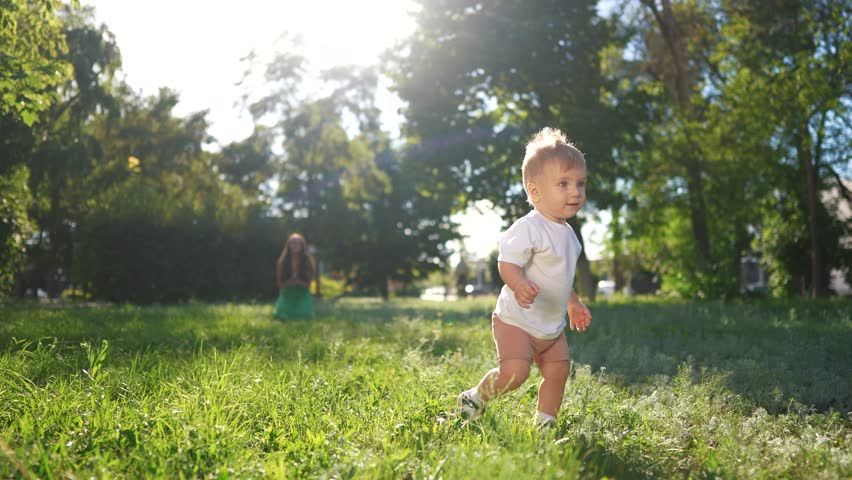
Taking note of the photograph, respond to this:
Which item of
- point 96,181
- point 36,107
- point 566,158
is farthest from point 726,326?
point 96,181

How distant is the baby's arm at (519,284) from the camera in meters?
3.55

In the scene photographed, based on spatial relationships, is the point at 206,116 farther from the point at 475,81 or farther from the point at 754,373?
the point at 754,373

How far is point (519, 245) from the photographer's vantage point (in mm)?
3787

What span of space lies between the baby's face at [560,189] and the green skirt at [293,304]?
9.17 meters

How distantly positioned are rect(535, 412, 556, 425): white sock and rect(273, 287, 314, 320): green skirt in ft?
29.9

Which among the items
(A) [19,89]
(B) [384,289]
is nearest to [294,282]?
(A) [19,89]

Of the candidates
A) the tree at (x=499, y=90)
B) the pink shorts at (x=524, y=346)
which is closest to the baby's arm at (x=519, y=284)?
the pink shorts at (x=524, y=346)

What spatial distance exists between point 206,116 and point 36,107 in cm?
2629

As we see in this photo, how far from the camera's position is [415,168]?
20859 mm

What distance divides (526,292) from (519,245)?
0.35 m

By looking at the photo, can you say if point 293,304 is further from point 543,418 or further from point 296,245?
point 543,418

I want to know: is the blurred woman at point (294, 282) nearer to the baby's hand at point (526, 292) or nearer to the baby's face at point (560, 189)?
the baby's face at point (560, 189)

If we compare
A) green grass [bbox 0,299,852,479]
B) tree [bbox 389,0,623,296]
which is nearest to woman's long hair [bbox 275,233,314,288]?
green grass [bbox 0,299,852,479]

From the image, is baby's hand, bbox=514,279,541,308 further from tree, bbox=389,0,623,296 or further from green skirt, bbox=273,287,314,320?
tree, bbox=389,0,623,296
